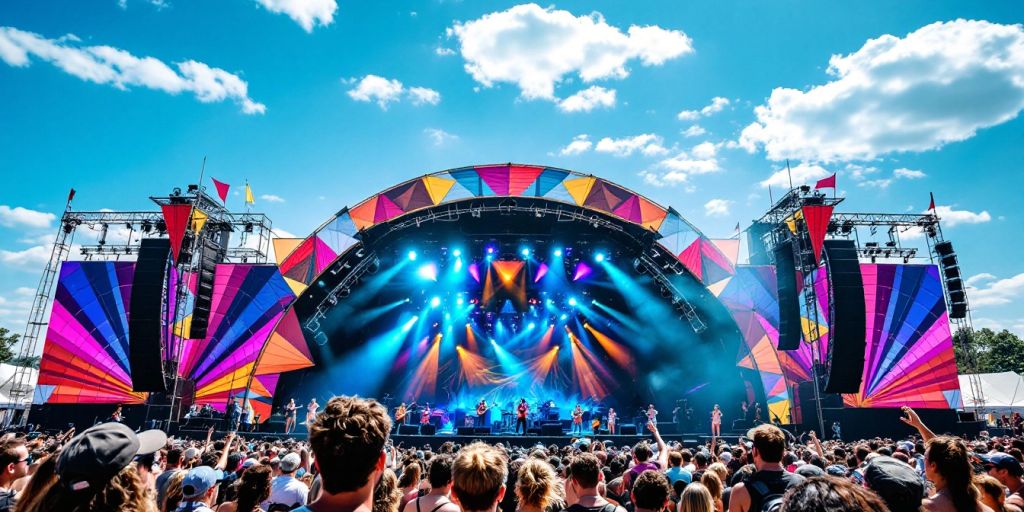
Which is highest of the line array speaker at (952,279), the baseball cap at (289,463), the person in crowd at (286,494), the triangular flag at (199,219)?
the triangular flag at (199,219)

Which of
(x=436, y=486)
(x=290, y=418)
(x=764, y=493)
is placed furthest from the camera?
(x=290, y=418)

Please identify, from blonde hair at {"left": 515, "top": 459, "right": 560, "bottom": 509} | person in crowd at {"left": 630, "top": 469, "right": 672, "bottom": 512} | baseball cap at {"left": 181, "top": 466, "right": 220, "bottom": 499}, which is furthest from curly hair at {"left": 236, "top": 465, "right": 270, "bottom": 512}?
person in crowd at {"left": 630, "top": 469, "right": 672, "bottom": 512}

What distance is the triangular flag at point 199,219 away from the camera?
1692 cm

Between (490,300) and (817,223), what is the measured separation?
38.9 feet

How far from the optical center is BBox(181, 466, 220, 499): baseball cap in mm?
2951

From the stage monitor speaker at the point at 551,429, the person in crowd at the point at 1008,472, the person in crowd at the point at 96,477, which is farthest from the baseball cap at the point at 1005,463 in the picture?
the stage monitor speaker at the point at 551,429

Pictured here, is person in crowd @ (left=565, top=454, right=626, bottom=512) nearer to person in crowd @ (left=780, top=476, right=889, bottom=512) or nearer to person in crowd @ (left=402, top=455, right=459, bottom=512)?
person in crowd @ (left=402, top=455, right=459, bottom=512)

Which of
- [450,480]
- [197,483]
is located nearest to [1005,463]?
[450,480]

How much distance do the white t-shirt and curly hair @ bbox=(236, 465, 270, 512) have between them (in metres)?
0.80

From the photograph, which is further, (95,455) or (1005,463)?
(1005,463)

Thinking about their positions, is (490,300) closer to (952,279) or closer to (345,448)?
(952,279)

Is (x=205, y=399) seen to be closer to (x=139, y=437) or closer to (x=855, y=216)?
(x=139, y=437)

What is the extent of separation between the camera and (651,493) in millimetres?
2959

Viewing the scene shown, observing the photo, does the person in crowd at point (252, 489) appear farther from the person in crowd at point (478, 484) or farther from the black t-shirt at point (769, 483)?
the black t-shirt at point (769, 483)
